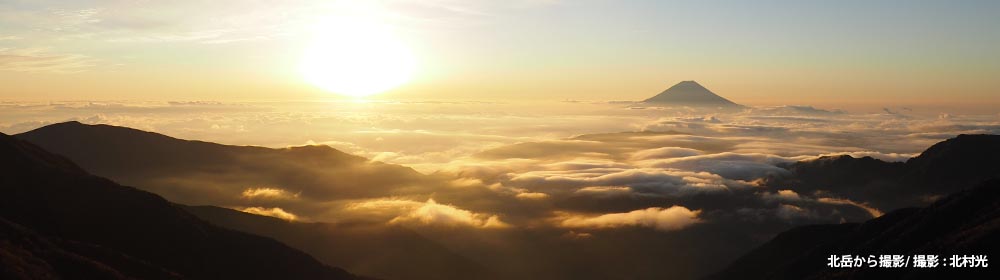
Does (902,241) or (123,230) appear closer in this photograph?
(123,230)

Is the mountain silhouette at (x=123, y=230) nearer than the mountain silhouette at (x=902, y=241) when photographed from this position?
No

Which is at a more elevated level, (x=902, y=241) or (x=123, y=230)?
(x=123, y=230)

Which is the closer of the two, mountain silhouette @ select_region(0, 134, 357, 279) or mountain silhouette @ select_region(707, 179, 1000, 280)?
mountain silhouette @ select_region(707, 179, 1000, 280)

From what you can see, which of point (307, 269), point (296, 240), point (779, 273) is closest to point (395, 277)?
point (296, 240)

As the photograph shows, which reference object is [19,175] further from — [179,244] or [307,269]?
[307,269]
